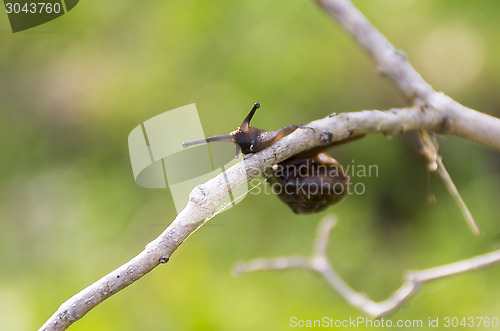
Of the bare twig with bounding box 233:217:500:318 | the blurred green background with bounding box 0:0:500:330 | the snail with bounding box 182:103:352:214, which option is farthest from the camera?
the blurred green background with bounding box 0:0:500:330

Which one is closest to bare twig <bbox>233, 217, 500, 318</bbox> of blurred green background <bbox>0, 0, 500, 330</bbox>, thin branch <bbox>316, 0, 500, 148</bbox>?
thin branch <bbox>316, 0, 500, 148</bbox>

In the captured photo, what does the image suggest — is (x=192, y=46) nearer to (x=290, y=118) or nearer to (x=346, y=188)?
(x=290, y=118)

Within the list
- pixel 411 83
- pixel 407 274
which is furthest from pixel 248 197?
pixel 411 83

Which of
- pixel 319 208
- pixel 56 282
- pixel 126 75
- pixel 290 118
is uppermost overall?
pixel 126 75

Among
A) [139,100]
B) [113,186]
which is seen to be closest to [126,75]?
[139,100]

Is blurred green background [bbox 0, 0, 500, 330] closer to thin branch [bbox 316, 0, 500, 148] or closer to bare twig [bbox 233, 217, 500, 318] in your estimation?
bare twig [bbox 233, 217, 500, 318]

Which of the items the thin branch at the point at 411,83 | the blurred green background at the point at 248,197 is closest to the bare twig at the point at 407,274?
the thin branch at the point at 411,83

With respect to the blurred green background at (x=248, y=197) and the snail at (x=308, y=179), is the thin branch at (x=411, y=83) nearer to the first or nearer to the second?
the snail at (x=308, y=179)

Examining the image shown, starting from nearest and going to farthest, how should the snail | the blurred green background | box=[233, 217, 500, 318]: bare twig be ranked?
the snail, box=[233, 217, 500, 318]: bare twig, the blurred green background

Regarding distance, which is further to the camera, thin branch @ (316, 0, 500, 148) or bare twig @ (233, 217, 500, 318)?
bare twig @ (233, 217, 500, 318)
